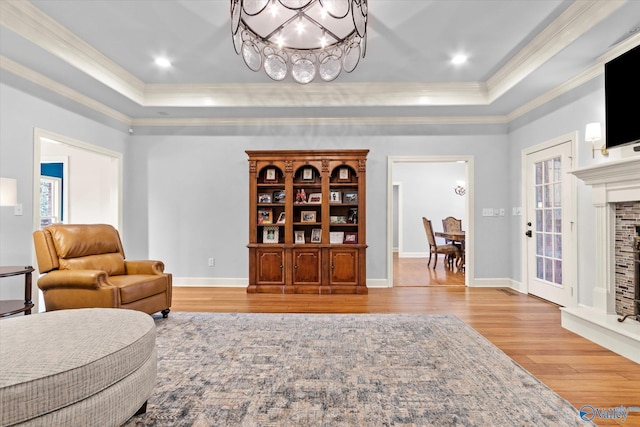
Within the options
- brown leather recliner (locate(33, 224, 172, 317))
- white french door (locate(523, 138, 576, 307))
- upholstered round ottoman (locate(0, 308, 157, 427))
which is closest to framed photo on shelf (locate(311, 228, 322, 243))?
brown leather recliner (locate(33, 224, 172, 317))

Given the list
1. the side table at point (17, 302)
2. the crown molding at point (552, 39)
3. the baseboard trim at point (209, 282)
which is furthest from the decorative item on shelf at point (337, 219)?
the side table at point (17, 302)

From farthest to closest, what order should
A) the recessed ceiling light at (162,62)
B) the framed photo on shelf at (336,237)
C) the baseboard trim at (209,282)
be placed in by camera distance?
the baseboard trim at (209,282) → the framed photo on shelf at (336,237) → the recessed ceiling light at (162,62)

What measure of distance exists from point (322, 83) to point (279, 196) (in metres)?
1.76

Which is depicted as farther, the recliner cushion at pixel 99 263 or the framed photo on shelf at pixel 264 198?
the framed photo on shelf at pixel 264 198

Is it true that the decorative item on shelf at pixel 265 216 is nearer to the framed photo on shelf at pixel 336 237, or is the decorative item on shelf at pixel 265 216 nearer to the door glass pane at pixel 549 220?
the framed photo on shelf at pixel 336 237

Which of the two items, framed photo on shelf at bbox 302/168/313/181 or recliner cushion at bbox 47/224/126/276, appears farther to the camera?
framed photo on shelf at bbox 302/168/313/181

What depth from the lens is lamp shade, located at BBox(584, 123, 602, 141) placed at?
10.3 feet

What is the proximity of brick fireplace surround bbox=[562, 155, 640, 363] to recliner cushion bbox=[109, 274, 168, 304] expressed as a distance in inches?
161

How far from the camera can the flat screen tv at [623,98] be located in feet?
8.87

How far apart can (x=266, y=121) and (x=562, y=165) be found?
4017mm

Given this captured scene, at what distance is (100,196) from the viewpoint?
19.6 feet

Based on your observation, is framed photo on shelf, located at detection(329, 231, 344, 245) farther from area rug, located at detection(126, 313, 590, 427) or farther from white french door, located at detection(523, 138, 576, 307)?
white french door, located at detection(523, 138, 576, 307)

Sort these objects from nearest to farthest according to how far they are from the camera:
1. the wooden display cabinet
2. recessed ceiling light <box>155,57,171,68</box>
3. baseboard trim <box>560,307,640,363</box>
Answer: baseboard trim <box>560,307,640,363</box>, recessed ceiling light <box>155,57,171,68</box>, the wooden display cabinet

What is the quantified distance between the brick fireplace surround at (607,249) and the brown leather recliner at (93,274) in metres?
4.10
